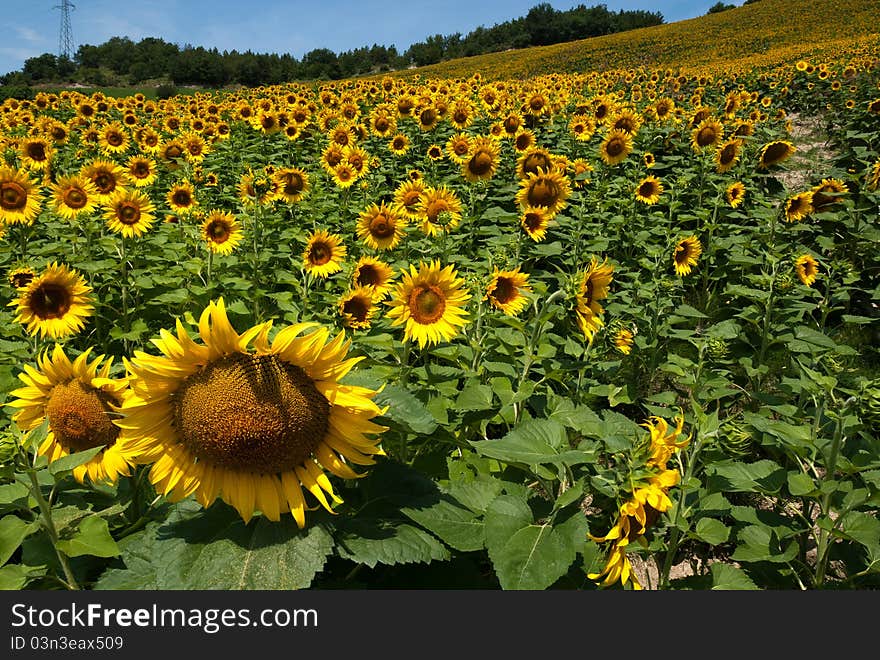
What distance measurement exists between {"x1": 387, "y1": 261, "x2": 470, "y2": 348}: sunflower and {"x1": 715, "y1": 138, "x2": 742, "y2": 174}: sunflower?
6391 millimetres

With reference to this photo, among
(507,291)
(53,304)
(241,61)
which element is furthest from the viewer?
(241,61)

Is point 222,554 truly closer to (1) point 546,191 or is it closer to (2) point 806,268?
(1) point 546,191

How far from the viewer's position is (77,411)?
2008 millimetres

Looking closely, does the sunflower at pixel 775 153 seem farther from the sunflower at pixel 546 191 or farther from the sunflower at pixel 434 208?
the sunflower at pixel 434 208

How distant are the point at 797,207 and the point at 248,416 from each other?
269 inches

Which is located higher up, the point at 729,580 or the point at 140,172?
the point at 140,172

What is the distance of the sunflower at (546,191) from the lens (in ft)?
19.2

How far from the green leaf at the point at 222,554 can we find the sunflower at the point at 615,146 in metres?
7.63

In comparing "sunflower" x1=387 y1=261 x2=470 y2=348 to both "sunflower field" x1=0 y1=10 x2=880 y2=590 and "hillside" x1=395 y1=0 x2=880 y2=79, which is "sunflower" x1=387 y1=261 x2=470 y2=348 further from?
"hillside" x1=395 y1=0 x2=880 y2=79

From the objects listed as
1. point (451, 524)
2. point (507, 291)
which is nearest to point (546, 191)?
point (507, 291)

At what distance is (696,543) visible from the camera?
124 inches

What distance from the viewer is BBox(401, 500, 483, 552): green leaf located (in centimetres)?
163

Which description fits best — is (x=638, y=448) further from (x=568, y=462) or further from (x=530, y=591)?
(x=530, y=591)

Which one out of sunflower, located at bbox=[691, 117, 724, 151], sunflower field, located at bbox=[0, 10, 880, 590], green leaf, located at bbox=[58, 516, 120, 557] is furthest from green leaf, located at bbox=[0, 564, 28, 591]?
sunflower, located at bbox=[691, 117, 724, 151]
